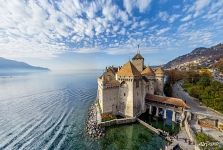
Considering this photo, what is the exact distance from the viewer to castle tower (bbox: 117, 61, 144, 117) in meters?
36.8

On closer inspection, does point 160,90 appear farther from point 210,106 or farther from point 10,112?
point 10,112

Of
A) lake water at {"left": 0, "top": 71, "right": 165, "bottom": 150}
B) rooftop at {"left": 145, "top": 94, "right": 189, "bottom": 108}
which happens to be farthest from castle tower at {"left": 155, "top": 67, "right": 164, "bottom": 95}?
lake water at {"left": 0, "top": 71, "right": 165, "bottom": 150}

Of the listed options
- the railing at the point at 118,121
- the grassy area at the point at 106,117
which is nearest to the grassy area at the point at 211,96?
the railing at the point at 118,121

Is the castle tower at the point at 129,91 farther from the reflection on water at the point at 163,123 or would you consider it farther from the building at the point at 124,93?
the reflection on water at the point at 163,123

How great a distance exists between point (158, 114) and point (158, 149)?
15197 mm

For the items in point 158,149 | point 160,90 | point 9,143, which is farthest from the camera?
point 160,90

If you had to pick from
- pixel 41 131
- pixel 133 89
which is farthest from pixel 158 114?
pixel 41 131

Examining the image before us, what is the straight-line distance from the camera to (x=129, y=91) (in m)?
37.4

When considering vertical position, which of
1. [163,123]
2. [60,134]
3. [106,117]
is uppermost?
[106,117]

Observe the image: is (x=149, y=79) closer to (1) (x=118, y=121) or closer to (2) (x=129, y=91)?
(2) (x=129, y=91)

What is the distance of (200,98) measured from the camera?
1854 inches

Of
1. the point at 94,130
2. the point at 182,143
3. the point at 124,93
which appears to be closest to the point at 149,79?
the point at 124,93

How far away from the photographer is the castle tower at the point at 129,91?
36844 mm

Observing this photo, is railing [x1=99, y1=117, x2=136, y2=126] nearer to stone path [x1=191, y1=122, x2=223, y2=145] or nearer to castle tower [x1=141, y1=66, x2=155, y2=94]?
castle tower [x1=141, y1=66, x2=155, y2=94]
